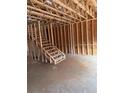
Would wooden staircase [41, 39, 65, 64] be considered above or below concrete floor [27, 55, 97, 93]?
above

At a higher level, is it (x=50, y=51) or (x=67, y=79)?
(x=50, y=51)

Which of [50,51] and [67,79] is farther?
[50,51]

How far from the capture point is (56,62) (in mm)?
3449

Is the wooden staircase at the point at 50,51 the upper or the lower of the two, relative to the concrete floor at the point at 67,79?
upper
